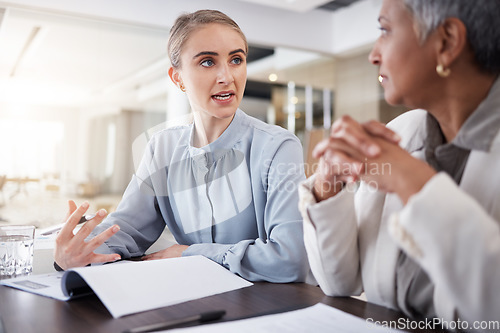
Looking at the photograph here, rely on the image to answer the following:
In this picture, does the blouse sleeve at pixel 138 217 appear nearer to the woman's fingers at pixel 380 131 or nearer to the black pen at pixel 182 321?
the black pen at pixel 182 321

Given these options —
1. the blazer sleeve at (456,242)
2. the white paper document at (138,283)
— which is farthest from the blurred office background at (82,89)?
the blazer sleeve at (456,242)

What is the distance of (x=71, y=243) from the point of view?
1030 mm

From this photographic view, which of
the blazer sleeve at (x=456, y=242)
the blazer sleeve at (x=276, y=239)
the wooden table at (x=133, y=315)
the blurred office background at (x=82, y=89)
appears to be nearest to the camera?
the blazer sleeve at (x=456, y=242)

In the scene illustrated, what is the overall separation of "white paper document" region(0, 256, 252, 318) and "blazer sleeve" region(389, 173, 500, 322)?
442 mm

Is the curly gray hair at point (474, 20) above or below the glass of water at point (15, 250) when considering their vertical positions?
above

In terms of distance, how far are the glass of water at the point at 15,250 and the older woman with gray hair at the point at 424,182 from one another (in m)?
0.69

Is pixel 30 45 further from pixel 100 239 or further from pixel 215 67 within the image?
pixel 100 239

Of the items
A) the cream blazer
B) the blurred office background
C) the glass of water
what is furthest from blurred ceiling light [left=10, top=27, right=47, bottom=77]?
the cream blazer

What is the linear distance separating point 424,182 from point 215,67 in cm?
96

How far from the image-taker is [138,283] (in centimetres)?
83

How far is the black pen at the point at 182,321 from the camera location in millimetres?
624

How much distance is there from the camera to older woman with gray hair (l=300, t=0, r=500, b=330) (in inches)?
21.7

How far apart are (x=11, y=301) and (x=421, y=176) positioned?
2.51ft

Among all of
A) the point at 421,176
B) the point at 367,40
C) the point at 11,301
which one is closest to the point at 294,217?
the point at 421,176
